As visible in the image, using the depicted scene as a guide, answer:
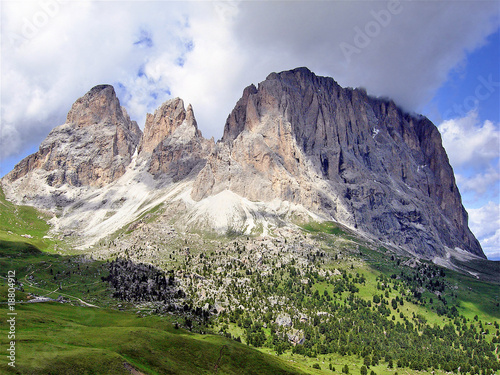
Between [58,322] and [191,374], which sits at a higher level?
[58,322]

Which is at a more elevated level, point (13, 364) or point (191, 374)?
point (13, 364)

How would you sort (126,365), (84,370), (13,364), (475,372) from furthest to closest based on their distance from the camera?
(475,372)
(126,365)
(84,370)
(13,364)

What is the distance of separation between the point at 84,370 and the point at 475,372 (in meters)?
179

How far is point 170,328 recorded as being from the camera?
170625 mm

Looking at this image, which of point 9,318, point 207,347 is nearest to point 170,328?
point 207,347

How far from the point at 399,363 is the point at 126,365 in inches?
5595

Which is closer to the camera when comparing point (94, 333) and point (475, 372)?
point (94, 333)

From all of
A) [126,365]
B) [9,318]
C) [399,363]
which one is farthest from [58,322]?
[399,363]

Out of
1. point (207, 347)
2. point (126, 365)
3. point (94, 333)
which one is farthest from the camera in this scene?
point (207, 347)

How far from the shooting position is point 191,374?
116500 mm

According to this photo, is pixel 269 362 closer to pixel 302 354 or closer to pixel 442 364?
pixel 302 354

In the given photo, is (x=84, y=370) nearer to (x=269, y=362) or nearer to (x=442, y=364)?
A: (x=269, y=362)

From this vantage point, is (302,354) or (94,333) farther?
(302,354)

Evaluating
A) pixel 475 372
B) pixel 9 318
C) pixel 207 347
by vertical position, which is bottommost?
pixel 475 372
